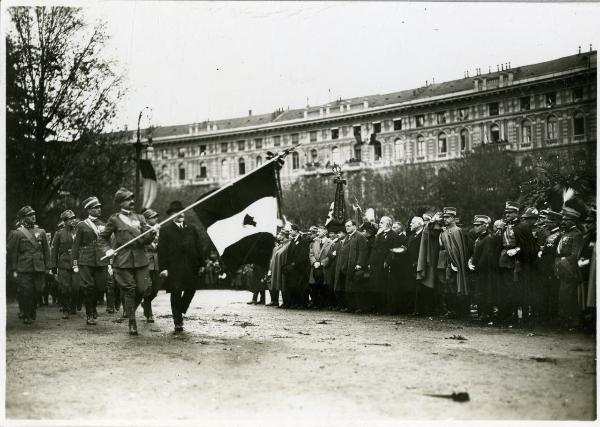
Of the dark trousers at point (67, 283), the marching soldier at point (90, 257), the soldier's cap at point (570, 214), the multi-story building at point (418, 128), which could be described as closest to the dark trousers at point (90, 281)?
the marching soldier at point (90, 257)

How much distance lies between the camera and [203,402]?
243 inches

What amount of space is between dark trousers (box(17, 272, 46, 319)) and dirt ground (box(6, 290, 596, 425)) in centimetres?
75

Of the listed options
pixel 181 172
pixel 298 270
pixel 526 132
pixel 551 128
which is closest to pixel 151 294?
pixel 298 270

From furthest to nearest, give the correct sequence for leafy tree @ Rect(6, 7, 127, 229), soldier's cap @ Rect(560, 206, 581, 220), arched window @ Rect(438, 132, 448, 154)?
arched window @ Rect(438, 132, 448, 154) < leafy tree @ Rect(6, 7, 127, 229) < soldier's cap @ Rect(560, 206, 581, 220)

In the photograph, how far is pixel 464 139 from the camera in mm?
30969

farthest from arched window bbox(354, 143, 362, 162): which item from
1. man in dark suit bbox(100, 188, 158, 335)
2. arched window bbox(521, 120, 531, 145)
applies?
man in dark suit bbox(100, 188, 158, 335)

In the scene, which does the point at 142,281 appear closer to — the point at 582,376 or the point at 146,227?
the point at 146,227

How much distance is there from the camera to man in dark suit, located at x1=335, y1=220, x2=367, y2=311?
45.3ft

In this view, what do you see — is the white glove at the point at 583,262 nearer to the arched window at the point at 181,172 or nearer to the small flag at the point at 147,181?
the small flag at the point at 147,181

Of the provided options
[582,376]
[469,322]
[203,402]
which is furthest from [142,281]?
[582,376]

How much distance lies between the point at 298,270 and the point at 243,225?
20.5ft

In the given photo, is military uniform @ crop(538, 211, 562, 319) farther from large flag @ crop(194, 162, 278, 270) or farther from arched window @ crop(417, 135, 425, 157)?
arched window @ crop(417, 135, 425, 157)

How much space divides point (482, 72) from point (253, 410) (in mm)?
9739

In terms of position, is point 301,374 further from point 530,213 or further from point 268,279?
point 268,279
